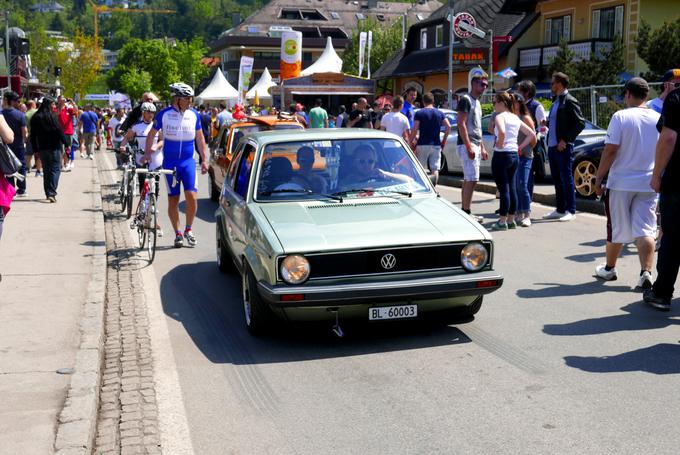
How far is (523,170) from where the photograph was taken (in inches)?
473

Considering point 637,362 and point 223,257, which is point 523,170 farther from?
point 637,362

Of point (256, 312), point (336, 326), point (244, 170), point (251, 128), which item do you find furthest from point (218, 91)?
point (336, 326)

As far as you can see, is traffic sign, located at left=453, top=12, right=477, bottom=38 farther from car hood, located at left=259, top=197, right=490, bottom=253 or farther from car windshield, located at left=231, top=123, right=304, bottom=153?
car hood, located at left=259, top=197, right=490, bottom=253


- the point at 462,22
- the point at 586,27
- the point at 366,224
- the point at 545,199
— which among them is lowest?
the point at 545,199

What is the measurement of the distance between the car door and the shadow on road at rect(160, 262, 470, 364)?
579mm

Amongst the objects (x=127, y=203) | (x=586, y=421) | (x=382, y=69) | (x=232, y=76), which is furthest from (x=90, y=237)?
(x=232, y=76)

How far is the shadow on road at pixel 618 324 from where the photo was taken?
6555 millimetres

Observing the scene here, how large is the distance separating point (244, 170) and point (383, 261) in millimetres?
2244

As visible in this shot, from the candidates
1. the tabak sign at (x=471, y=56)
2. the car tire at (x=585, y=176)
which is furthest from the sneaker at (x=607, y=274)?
the tabak sign at (x=471, y=56)

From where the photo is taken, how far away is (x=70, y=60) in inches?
3398

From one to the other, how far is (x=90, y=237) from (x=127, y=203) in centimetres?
270

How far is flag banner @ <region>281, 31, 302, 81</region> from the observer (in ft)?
129

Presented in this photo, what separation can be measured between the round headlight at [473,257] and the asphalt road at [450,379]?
567 millimetres

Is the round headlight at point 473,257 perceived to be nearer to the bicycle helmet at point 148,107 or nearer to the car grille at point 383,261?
the car grille at point 383,261
